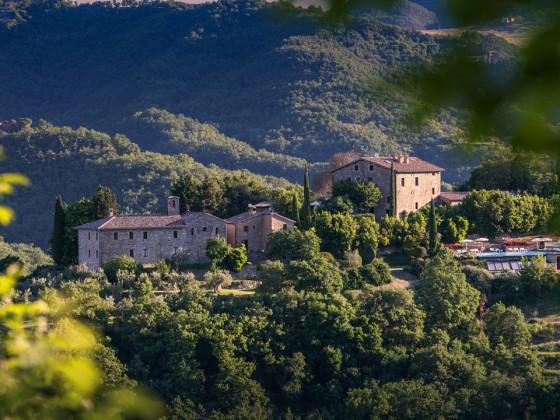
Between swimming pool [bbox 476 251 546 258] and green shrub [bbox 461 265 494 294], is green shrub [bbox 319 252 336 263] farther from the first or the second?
swimming pool [bbox 476 251 546 258]

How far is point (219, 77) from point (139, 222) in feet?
251

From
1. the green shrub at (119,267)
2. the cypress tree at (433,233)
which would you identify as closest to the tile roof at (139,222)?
the green shrub at (119,267)

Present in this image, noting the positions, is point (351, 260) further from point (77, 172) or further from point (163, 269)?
point (77, 172)

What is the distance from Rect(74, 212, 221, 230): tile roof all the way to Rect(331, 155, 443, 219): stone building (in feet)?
42.6

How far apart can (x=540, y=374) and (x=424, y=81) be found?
32269 mm

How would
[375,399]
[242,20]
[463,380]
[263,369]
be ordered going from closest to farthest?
[242,20] → [375,399] → [463,380] → [263,369]

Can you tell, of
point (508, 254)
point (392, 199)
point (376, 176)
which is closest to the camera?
point (508, 254)

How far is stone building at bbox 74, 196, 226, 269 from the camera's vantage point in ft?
134

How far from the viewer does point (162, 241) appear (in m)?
41.7

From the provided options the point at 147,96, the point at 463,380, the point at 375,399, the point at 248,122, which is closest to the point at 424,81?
the point at 375,399

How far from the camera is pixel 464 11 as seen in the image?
3939 millimetres

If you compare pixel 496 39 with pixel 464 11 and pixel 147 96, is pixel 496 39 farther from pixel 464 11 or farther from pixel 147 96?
pixel 147 96

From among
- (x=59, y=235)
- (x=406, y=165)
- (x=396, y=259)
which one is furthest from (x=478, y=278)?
(x=59, y=235)

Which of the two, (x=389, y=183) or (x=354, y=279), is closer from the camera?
(x=354, y=279)
